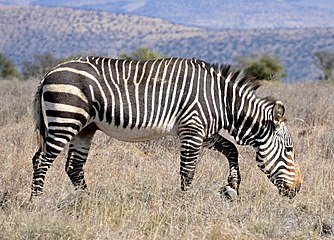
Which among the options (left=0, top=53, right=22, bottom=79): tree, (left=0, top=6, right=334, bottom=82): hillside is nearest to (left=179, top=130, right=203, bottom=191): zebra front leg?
(left=0, top=53, right=22, bottom=79): tree

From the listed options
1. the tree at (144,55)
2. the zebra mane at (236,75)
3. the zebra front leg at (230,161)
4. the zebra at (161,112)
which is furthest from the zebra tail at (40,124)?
the tree at (144,55)

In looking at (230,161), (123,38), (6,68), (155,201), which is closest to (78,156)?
(155,201)

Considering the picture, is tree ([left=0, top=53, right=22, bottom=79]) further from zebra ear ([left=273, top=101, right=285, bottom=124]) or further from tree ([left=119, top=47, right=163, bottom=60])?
zebra ear ([left=273, top=101, right=285, bottom=124])

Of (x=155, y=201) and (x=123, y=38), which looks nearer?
(x=155, y=201)

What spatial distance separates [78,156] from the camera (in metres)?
8.48

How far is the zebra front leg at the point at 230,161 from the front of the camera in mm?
8216

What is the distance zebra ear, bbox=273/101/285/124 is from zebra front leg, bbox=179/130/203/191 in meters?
1.01

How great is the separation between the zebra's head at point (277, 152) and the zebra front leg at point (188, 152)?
916 mm

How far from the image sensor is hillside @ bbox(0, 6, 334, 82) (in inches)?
4126

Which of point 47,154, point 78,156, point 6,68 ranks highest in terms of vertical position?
point 47,154

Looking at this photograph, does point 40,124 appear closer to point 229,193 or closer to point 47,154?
point 47,154

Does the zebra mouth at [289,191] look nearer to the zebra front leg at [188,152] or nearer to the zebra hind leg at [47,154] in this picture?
the zebra front leg at [188,152]

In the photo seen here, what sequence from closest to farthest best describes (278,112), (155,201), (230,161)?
(155,201)
(278,112)
(230,161)

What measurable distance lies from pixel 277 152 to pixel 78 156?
2.45 m
